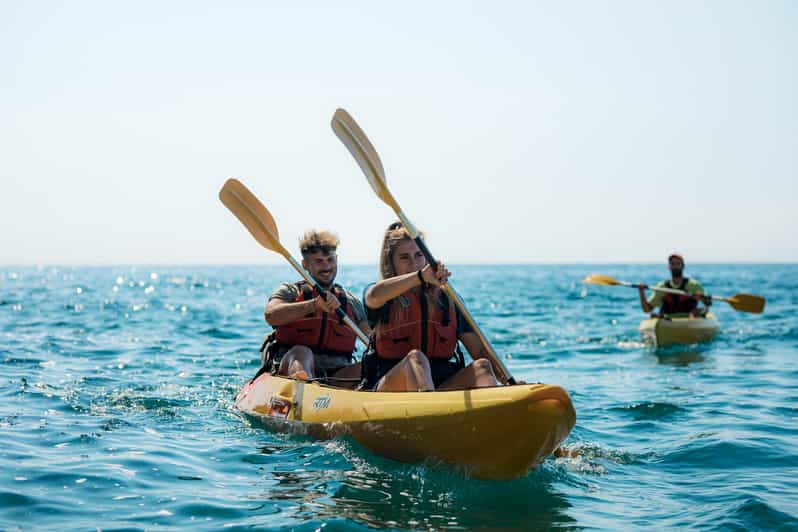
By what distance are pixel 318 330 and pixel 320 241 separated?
2.36 feet

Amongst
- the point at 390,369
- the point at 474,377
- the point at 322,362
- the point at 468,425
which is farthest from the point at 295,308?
the point at 468,425

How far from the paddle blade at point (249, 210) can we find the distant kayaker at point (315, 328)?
0.77m

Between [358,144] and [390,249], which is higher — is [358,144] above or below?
above

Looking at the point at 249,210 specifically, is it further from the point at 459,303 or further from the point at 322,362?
the point at 459,303

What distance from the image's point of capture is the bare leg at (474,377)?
188 inches

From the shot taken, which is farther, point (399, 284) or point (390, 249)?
point (390, 249)

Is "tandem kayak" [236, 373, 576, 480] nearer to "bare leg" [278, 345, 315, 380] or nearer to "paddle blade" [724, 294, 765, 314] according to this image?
"bare leg" [278, 345, 315, 380]

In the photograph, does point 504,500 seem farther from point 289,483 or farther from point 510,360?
point 510,360

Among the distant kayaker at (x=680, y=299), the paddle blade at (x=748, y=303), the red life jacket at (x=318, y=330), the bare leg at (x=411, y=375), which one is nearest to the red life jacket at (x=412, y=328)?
the bare leg at (x=411, y=375)

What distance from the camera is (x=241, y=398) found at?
6621 mm

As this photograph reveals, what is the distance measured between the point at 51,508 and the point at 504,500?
2.23 meters

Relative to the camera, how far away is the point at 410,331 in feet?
16.2

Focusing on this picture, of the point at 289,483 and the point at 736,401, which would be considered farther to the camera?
the point at 736,401

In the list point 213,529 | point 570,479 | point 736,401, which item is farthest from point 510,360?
point 213,529
